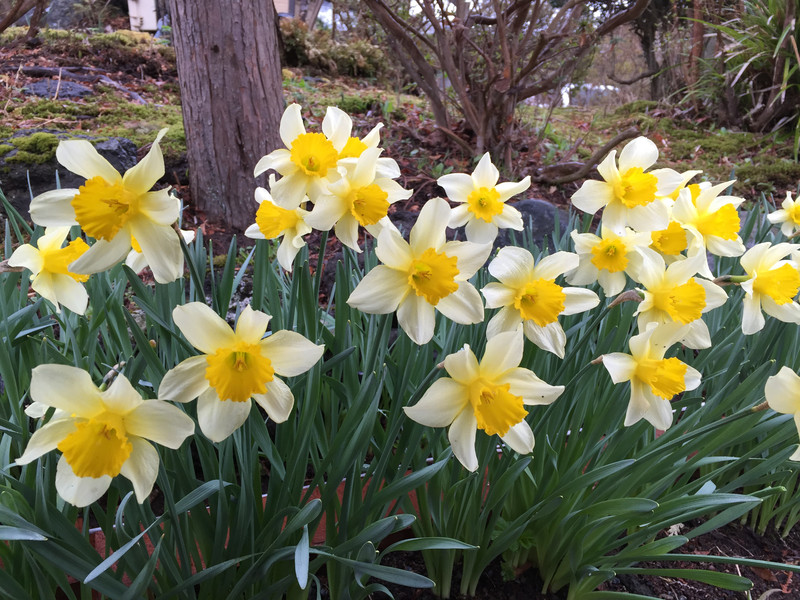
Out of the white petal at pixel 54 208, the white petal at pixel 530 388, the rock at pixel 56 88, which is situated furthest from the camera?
the rock at pixel 56 88

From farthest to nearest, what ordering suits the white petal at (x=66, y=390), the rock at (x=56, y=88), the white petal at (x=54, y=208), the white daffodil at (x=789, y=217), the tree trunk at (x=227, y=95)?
the rock at (x=56, y=88) → the tree trunk at (x=227, y=95) → the white daffodil at (x=789, y=217) → the white petal at (x=54, y=208) → the white petal at (x=66, y=390)

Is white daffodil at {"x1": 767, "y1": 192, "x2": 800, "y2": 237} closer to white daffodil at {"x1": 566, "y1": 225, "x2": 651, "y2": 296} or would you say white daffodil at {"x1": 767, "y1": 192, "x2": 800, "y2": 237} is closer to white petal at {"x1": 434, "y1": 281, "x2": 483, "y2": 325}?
white daffodil at {"x1": 566, "y1": 225, "x2": 651, "y2": 296}

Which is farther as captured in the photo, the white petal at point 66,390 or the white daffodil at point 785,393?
the white daffodil at point 785,393

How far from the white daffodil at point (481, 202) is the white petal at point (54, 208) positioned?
0.71m

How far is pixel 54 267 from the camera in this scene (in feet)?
3.38

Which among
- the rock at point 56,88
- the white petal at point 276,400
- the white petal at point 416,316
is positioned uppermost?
the white petal at point 416,316

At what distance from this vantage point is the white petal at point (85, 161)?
754mm

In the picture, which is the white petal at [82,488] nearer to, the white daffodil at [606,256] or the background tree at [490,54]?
the white daffodil at [606,256]

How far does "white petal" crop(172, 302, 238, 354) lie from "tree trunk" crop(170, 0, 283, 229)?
2.37 metres

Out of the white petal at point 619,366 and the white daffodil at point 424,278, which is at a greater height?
the white daffodil at point 424,278

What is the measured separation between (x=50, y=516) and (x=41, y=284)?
41cm

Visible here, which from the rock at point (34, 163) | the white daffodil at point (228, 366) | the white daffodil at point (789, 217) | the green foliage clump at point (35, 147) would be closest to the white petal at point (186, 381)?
the white daffodil at point (228, 366)

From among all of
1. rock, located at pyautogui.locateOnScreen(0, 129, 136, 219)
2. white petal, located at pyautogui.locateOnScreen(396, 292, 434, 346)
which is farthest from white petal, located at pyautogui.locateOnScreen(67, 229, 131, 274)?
rock, located at pyautogui.locateOnScreen(0, 129, 136, 219)

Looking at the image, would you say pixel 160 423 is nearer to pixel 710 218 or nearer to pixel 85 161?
pixel 85 161
